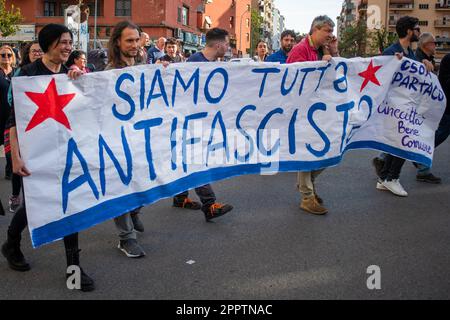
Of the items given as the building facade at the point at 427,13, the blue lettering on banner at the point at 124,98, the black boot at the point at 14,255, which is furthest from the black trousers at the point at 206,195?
the building facade at the point at 427,13

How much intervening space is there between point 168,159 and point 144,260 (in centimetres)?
84

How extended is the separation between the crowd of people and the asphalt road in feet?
0.52

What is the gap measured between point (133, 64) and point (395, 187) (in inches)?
147

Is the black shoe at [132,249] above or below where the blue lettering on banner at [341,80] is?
below

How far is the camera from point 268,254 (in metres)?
4.32

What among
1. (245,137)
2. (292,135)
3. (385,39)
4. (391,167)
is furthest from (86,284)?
(385,39)

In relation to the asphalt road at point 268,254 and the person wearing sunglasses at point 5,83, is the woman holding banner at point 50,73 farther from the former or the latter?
the person wearing sunglasses at point 5,83

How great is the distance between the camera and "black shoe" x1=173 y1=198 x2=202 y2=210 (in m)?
5.81

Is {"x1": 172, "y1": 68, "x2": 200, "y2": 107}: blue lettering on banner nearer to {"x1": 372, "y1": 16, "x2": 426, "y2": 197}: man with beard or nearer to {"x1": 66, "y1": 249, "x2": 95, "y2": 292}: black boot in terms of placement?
{"x1": 66, "y1": 249, "x2": 95, "y2": 292}: black boot

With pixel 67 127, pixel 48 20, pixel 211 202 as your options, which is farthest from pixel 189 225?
pixel 48 20

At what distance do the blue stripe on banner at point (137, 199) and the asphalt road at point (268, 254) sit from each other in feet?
1.31

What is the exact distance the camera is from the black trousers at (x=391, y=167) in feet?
21.0

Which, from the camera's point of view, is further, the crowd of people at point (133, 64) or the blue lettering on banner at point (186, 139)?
the blue lettering on banner at point (186, 139)

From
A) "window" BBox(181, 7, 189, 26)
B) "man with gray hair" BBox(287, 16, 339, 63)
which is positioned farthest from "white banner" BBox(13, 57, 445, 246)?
"window" BBox(181, 7, 189, 26)
